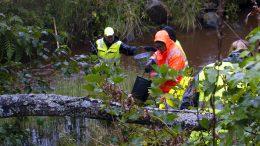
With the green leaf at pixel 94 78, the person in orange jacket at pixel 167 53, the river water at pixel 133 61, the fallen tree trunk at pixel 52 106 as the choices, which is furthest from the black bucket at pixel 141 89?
the green leaf at pixel 94 78

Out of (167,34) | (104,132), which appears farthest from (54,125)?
(167,34)

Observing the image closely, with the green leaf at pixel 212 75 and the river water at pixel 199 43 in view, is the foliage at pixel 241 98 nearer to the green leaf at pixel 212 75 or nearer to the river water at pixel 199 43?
the green leaf at pixel 212 75

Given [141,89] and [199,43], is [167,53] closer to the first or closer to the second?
[141,89]

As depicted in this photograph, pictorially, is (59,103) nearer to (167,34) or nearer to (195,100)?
(195,100)

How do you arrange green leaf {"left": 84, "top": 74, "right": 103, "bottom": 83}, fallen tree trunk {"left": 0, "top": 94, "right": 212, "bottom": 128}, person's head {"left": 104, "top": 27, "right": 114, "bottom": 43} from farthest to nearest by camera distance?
person's head {"left": 104, "top": 27, "right": 114, "bottom": 43} < fallen tree trunk {"left": 0, "top": 94, "right": 212, "bottom": 128} < green leaf {"left": 84, "top": 74, "right": 103, "bottom": 83}

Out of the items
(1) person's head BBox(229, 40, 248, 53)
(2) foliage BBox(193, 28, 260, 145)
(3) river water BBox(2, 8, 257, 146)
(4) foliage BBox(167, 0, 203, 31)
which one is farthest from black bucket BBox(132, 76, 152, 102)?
(4) foliage BBox(167, 0, 203, 31)

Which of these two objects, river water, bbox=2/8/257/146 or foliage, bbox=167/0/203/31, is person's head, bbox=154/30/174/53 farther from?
foliage, bbox=167/0/203/31

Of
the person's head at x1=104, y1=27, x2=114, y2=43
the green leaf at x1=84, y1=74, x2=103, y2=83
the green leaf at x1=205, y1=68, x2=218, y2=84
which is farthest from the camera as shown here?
the person's head at x1=104, y1=27, x2=114, y2=43

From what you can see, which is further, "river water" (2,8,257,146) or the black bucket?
"river water" (2,8,257,146)

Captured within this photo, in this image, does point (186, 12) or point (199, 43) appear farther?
point (186, 12)

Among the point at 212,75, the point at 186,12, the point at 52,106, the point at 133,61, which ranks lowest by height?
the point at 133,61

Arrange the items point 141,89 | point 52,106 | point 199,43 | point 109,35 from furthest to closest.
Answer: point 199,43
point 109,35
point 141,89
point 52,106

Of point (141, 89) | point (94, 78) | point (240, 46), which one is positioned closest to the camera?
point (94, 78)

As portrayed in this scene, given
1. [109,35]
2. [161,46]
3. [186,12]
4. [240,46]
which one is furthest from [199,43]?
[240,46]
